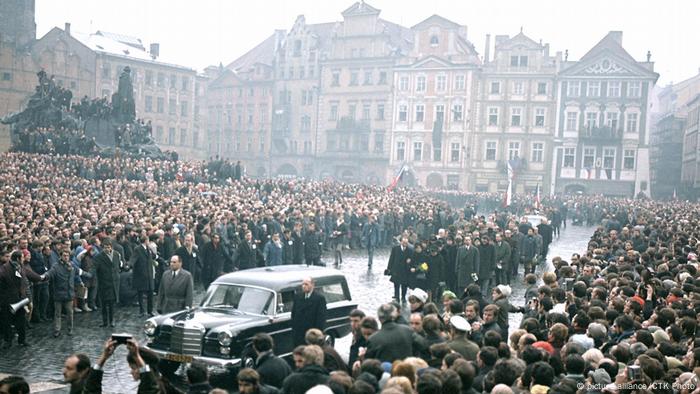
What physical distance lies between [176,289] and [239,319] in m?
2.70

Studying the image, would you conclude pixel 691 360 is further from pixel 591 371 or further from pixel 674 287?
pixel 674 287

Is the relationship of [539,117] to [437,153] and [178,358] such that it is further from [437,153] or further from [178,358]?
[178,358]

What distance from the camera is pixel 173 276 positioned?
1389 cm

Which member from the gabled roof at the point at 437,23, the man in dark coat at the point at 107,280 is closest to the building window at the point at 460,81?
the gabled roof at the point at 437,23

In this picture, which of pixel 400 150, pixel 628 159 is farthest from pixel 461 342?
pixel 400 150

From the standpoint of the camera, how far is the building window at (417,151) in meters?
72.2

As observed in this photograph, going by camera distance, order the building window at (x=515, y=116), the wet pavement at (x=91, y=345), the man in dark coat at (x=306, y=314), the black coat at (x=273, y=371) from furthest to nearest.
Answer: the building window at (x=515, y=116) → the man in dark coat at (x=306, y=314) → the wet pavement at (x=91, y=345) → the black coat at (x=273, y=371)

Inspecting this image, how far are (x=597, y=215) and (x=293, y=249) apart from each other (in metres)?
35.2

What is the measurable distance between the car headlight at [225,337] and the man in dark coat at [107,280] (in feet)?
15.4

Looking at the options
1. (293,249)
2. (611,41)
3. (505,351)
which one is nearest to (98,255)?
(293,249)

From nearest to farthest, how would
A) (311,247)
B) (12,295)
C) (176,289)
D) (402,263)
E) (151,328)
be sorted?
(151,328), (12,295), (176,289), (402,263), (311,247)

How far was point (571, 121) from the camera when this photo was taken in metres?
68.3

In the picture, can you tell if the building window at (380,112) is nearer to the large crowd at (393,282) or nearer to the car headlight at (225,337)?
the large crowd at (393,282)

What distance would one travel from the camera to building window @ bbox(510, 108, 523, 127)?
69062 mm
